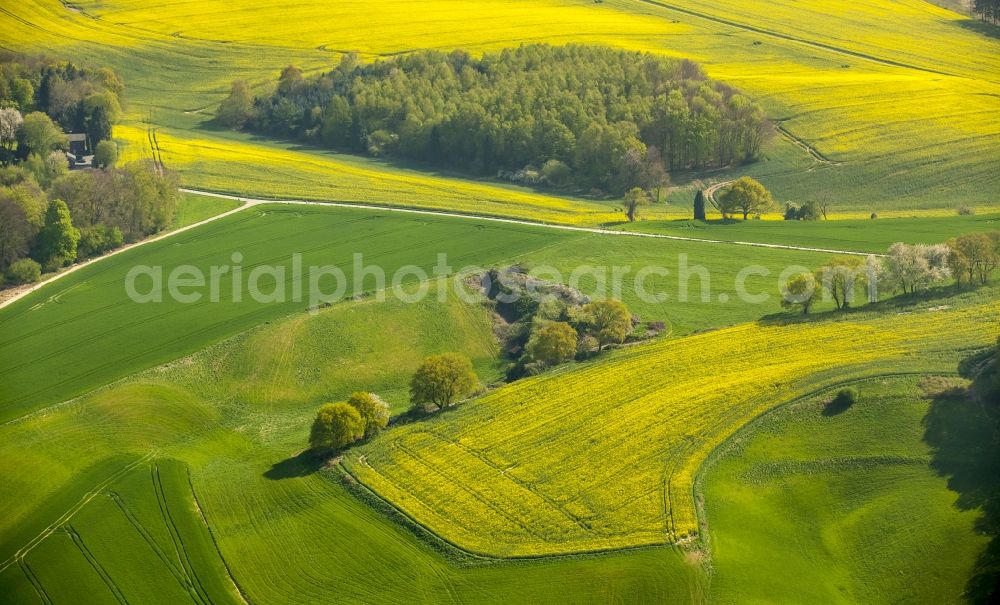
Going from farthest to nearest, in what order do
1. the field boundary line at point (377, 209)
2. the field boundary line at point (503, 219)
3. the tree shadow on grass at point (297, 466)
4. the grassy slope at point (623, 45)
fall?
the grassy slope at point (623, 45), the field boundary line at point (503, 219), the field boundary line at point (377, 209), the tree shadow on grass at point (297, 466)

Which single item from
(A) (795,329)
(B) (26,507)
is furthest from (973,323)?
(B) (26,507)

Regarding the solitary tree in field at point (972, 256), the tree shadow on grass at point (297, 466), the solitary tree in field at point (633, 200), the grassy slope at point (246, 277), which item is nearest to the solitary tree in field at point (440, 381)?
the tree shadow on grass at point (297, 466)

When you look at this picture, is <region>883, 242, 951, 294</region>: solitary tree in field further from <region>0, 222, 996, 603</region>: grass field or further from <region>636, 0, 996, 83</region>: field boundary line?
<region>636, 0, 996, 83</region>: field boundary line

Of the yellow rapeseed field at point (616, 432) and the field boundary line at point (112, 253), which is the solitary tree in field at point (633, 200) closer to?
the yellow rapeseed field at point (616, 432)

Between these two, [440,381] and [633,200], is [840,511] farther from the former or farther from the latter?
[633,200]

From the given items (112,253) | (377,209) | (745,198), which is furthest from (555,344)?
(112,253)

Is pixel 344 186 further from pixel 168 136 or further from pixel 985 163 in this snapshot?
pixel 985 163

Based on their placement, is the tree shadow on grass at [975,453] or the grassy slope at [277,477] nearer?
the tree shadow on grass at [975,453]
